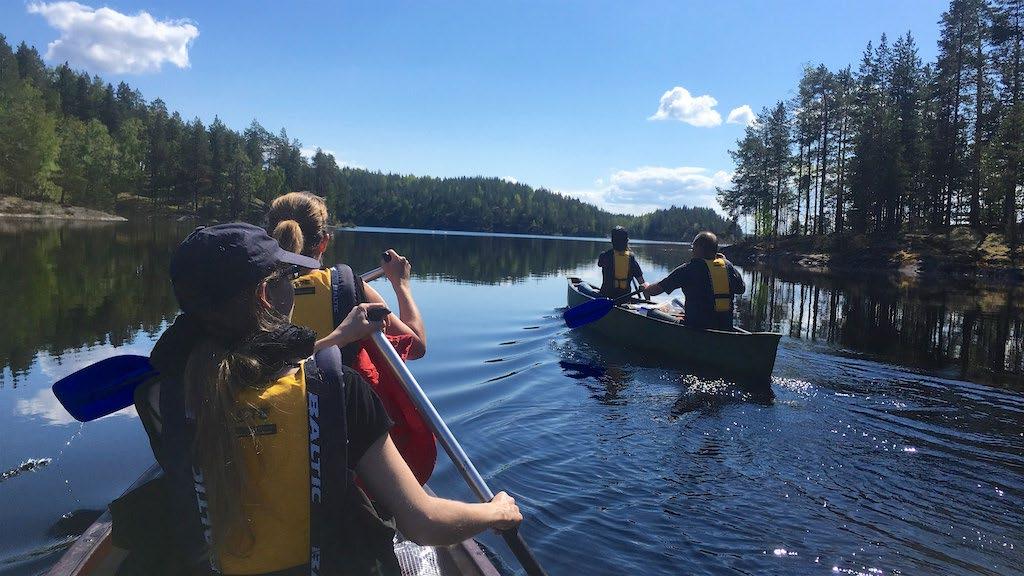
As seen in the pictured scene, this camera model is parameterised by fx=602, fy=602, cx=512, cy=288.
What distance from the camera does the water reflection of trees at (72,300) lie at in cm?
990

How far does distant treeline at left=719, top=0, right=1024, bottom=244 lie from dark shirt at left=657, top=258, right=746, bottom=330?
32.4 metres

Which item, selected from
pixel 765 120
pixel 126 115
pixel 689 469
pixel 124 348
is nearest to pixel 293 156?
pixel 126 115

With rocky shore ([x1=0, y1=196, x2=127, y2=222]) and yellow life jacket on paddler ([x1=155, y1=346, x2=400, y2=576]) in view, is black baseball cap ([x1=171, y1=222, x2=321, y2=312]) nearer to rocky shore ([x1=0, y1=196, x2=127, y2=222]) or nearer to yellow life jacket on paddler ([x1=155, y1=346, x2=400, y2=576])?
yellow life jacket on paddler ([x1=155, y1=346, x2=400, y2=576])

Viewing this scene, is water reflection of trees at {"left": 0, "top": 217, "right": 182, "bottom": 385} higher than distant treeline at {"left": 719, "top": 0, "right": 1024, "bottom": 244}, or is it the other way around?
distant treeline at {"left": 719, "top": 0, "right": 1024, "bottom": 244}

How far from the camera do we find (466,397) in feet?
27.6

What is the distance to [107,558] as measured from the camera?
8.98 feet

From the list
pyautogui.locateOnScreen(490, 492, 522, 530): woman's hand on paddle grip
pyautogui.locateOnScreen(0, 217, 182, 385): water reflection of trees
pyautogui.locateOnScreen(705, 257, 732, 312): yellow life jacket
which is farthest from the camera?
pyautogui.locateOnScreen(0, 217, 182, 385): water reflection of trees

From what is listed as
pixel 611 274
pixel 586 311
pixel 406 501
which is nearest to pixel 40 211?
pixel 611 274

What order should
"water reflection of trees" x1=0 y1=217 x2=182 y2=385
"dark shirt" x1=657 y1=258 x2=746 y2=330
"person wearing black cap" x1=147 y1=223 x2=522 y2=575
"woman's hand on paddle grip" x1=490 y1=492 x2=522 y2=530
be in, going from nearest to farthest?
"person wearing black cap" x1=147 y1=223 x2=522 y2=575 < "woman's hand on paddle grip" x1=490 y1=492 x2=522 y2=530 < "dark shirt" x1=657 y1=258 x2=746 y2=330 < "water reflection of trees" x1=0 y1=217 x2=182 y2=385

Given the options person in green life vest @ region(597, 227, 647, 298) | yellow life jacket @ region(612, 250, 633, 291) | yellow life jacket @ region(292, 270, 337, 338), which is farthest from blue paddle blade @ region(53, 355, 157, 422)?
yellow life jacket @ region(612, 250, 633, 291)

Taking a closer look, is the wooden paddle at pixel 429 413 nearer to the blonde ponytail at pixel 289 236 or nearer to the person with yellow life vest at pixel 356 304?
the person with yellow life vest at pixel 356 304

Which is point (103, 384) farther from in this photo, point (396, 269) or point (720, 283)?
point (720, 283)

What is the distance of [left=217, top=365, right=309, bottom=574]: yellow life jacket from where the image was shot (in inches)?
59.3

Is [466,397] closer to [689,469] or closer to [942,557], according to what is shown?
[689,469]
